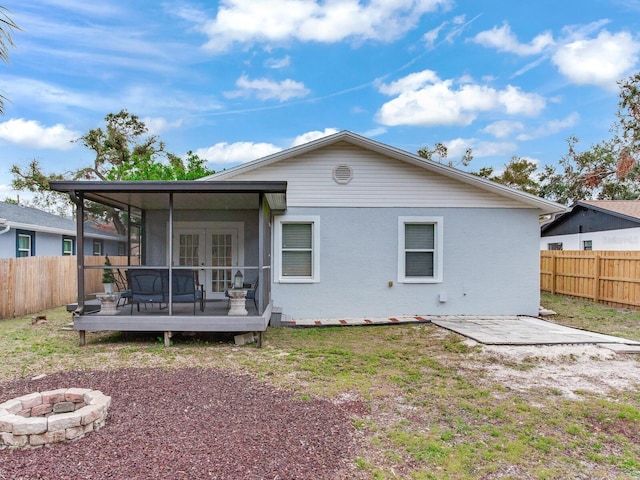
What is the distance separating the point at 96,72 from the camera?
48.6 ft

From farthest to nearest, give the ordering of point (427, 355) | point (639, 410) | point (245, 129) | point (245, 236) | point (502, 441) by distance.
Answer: point (245, 129) → point (245, 236) → point (427, 355) → point (639, 410) → point (502, 441)

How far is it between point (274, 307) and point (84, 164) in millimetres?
21981

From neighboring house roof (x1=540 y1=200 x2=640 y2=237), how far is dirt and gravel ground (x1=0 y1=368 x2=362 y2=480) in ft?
46.4

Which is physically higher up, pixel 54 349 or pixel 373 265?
pixel 373 265

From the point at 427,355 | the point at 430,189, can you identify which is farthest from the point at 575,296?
the point at 427,355

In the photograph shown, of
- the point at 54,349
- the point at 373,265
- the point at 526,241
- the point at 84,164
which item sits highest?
the point at 84,164

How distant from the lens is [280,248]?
9.22 metres

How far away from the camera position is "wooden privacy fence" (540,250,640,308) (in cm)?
1116

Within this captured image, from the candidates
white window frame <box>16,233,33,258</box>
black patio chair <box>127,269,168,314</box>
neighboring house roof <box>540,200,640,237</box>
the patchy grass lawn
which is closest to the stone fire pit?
the patchy grass lawn

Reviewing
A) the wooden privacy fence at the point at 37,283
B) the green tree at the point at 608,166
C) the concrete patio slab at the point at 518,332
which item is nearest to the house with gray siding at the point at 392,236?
the concrete patio slab at the point at 518,332

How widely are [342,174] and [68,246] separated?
47.1 feet

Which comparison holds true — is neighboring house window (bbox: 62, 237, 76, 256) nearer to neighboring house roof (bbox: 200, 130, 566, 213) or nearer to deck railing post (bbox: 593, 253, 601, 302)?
neighboring house roof (bbox: 200, 130, 566, 213)

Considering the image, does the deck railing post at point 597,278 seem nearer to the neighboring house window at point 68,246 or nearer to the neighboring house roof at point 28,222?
the neighboring house roof at point 28,222

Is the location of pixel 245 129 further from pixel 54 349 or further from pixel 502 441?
pixel 502 441
